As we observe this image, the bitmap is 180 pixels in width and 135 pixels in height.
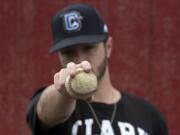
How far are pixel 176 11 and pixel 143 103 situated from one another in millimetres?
1773

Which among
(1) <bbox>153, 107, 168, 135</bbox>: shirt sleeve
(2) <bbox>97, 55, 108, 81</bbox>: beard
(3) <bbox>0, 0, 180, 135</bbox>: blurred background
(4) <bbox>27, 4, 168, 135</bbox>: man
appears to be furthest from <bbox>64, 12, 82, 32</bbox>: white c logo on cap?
(3) <bbox>0, 0, 180, 135</bbox>: blurred background

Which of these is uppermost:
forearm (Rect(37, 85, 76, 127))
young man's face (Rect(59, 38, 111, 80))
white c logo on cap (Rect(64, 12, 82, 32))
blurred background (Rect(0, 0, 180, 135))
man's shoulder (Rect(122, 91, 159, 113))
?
white c logo on cap (Rect(64, 12, 82, 32))

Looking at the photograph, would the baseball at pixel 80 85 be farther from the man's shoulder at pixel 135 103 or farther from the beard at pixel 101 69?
the man's shoulder at pixel 135 103

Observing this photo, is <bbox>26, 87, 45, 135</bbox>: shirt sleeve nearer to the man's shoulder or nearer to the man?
the man

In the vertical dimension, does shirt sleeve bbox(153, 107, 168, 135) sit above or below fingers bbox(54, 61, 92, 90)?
below

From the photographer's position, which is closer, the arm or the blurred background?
the arm

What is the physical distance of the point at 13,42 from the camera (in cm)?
455

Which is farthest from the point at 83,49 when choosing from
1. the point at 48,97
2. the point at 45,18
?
the point at 45,18

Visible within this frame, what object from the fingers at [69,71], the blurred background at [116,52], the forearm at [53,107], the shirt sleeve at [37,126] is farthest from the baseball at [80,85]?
the blurred background at [116,52]

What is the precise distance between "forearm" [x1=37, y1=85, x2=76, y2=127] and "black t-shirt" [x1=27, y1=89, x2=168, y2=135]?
4 centimetres

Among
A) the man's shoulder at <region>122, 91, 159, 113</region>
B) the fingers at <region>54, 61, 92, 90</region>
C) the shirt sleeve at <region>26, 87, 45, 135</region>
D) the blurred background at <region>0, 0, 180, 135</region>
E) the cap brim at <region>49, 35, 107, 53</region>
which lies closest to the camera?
the fingers at <region>54, 61, 92, 90</region>

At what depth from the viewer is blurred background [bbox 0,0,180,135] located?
14.9ft

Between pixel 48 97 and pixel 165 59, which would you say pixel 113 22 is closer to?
pixel 165 59

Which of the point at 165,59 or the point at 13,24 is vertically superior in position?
the point at 13,24
